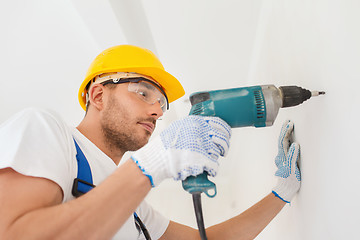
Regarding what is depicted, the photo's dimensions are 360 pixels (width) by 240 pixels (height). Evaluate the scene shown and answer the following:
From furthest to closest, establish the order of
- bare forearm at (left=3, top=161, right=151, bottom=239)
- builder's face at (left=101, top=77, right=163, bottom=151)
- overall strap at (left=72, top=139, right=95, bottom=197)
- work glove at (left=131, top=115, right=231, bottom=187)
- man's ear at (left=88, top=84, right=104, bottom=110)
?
man's ear at (left=88, top=84, right=104, bottom=110) < builder's face at (left=101, top=77, right=163, bottom=151) < overall strap at (left=72, top=139, right=95, bottom=197) < work glove at (left=131, top=115, right=231, bottom=187) < bare forearm at (left=3, top=161, right=151, bottom=239)

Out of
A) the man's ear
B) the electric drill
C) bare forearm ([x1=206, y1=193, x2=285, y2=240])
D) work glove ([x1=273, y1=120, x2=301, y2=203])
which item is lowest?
bare forearm ([x1=206, y1=193, x2=285, y2=240])

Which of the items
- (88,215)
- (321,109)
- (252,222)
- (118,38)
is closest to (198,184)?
(88,215)

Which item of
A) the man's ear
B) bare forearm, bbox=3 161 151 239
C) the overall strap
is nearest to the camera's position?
bare forearm, bbox=3 161 151 239

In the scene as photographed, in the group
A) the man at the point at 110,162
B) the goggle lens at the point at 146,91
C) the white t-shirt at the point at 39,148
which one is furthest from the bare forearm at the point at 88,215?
the goggle lens at the point at 146,91

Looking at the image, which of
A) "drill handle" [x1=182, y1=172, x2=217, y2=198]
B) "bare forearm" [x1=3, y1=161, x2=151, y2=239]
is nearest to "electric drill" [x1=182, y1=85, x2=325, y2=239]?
"drill handle" [x1=182, y1=172, x2=217, y2=198]

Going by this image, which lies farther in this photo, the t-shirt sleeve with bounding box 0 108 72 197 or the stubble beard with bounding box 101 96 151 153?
the stubble beard with bounding box 101 96 151 153

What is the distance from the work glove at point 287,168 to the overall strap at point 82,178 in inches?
31.3

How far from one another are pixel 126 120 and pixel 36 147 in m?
0.51

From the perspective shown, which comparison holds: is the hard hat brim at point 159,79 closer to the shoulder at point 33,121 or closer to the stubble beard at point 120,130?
the stubble beard at point 120,130

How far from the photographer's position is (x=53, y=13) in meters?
1.85

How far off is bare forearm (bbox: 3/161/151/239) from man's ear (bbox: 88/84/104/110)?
720 millimetres

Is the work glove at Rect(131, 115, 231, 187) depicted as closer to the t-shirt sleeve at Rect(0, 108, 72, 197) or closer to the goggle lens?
the t-shirt sleeve at Rect(0, 108, 72, 197)

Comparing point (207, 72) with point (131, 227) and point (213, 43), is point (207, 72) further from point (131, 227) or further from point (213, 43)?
point (131, 227)

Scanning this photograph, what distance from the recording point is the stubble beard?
130 cm
